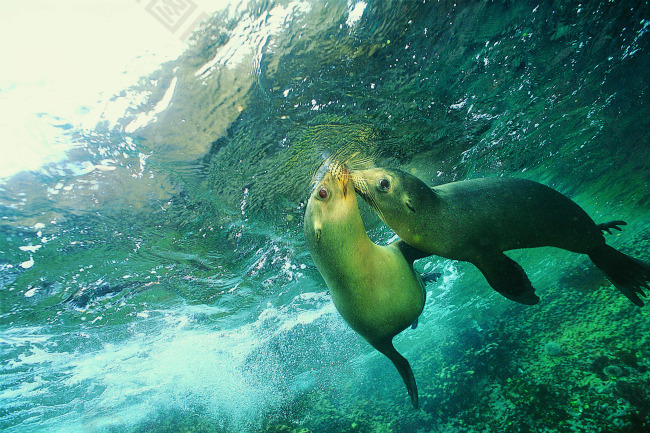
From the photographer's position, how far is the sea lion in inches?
97.6

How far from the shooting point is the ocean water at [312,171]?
158 inches

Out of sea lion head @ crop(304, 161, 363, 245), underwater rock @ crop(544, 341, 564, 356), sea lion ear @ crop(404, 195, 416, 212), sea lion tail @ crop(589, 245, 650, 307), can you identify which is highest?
sea lion head @ crop(304, 161, 363, 245)

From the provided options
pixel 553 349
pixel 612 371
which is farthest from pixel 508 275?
pixel 553 349

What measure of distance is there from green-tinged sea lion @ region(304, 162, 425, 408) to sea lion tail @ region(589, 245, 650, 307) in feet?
6.12

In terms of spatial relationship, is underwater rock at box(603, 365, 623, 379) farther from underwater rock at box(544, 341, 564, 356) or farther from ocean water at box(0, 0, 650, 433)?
underwater rock at box(544, 341, 564, 356)

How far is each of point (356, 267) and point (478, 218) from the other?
112cm

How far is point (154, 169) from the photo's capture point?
4816 mm

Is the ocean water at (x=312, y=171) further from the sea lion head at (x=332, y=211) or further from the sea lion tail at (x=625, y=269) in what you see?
the sea lion tail at (x=625, y=269)

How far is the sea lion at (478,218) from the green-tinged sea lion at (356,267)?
285mm

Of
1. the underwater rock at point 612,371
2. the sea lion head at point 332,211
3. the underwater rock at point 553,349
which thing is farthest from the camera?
the underwater rock at point 553,349

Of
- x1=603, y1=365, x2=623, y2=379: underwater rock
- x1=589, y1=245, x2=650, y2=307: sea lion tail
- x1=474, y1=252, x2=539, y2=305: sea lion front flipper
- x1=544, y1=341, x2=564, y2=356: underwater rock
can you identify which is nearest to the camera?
x1=474, y1=252, x2=539, y2=305: sea lion front flipper

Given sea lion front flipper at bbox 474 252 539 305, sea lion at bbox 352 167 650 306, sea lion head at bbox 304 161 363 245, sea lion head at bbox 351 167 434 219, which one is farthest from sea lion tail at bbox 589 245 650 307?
sea lion head at bbox 304 161 363 245

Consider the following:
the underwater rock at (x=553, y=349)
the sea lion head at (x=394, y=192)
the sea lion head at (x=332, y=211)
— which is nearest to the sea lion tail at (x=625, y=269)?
the sea lion head at (x=394, y=192)

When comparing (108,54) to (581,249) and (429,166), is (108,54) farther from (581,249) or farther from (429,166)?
(429,166)
